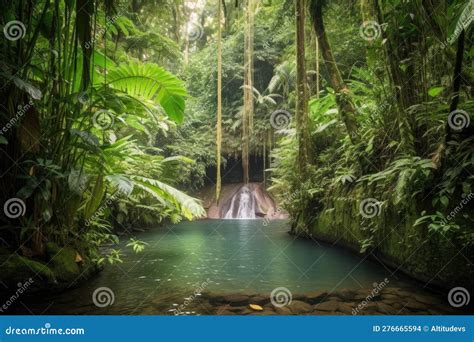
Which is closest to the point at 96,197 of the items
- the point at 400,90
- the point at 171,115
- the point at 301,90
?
the point at 171,115

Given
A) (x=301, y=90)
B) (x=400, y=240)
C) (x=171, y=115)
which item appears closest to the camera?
(x=400, y=240)

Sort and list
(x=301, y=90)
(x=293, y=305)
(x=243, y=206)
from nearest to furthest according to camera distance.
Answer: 1. (x=293, y=305)
2. (x=301, y=90)
3. (x=243, y=206)

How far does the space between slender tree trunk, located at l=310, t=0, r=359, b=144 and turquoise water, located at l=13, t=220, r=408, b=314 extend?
240 centimetres

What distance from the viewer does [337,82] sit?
22.5 ft

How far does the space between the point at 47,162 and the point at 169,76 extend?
246 cm

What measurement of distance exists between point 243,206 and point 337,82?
32.9 ft

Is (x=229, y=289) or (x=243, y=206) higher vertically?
(x=229, y=289)

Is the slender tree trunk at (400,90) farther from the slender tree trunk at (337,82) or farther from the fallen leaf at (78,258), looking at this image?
the fallen leaf at (78,258)

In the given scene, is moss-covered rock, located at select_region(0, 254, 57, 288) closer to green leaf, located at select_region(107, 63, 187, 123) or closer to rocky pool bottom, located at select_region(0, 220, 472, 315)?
rocky pool bottom, located at select_region(0, 220, 472, 315)

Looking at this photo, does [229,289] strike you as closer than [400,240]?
Yes

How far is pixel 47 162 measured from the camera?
3383 millimetres

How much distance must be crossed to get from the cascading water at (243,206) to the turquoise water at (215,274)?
8617 millimetres

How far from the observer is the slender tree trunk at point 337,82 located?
6238 mm

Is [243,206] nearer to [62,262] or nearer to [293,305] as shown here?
[62,262]
